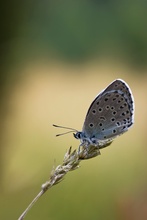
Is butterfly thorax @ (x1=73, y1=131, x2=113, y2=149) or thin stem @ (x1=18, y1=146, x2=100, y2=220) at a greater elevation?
thin stem @ (x1=18, y1=146, x2=100, y2=220)

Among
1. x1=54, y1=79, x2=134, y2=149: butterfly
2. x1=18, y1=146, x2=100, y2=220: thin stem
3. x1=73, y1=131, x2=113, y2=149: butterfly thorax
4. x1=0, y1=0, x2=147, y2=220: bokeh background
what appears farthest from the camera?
x1=0, y1=0, x2=147, y2=220: bokeh background

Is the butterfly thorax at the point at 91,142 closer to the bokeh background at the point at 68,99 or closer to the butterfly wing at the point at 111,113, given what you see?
the butterfly wing at the point at 111,113

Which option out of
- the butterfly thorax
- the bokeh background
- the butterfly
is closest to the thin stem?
the butterfly thorax

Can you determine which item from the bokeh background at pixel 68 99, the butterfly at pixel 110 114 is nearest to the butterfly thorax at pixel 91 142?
the butterfly at pixel 110 114

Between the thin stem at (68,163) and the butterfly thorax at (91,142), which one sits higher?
the thin stem at (68,163)

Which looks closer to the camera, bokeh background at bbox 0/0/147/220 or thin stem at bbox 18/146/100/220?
thin stem at bbox 18/146/100/220

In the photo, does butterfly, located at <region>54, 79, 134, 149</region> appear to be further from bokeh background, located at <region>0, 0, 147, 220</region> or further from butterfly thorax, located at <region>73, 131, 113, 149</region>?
bokeh background, located at <region>0, 0, 147, 220</region>

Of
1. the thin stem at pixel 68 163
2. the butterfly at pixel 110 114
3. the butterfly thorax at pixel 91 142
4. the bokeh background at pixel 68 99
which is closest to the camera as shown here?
the thin stem at pixel 68 163

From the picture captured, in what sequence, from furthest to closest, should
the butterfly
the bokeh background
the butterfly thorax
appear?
the bokeh background
the butterfly
the butterfly thorax
